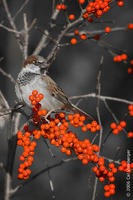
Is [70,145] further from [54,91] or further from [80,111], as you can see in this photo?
[54,91]

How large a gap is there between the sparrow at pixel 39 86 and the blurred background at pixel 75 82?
7.11ft

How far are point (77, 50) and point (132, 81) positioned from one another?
57.7 inches

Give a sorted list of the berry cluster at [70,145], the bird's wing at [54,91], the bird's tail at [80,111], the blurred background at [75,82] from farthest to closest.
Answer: the blurred background at [75,82]
the bird's wing at [54,91]
the bird's tail at [80,111]
the berry cluster at [70,145]

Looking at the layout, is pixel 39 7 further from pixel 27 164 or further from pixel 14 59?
pixel 27 164

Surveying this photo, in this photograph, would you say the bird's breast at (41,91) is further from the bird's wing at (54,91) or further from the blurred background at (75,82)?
the blurred background at (75,82)

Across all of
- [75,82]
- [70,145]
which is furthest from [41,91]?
[75,82]

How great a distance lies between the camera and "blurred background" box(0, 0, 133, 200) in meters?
5.85

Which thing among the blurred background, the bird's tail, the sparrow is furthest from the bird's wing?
the blurred background

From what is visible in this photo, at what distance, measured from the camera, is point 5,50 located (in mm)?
6117

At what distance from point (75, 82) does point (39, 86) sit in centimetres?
332

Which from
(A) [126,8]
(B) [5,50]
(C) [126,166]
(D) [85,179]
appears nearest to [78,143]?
(C) [126,166]

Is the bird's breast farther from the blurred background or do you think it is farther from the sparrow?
the blurred background

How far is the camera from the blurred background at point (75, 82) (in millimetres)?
5852

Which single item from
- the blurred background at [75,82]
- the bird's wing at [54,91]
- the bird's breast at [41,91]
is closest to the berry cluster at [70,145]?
the bird's breast at [41,91]
